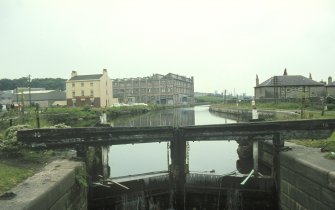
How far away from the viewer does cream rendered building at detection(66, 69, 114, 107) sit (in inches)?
3610

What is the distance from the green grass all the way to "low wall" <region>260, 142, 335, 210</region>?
9596 millimetres

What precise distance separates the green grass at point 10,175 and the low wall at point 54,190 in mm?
288

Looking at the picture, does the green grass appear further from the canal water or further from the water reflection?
the water reflection

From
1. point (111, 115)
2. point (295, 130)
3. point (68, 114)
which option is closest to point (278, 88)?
point (111, 115)

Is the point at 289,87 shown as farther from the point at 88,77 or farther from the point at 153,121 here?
the point at 88,77

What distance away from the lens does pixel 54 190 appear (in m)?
10.1

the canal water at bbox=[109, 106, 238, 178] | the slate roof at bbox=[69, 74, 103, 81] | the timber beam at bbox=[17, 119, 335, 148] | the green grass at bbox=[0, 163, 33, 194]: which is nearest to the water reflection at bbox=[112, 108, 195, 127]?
the canal water at bbox=[109, 106, 238, 178]

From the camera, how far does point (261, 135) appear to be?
17.1 m

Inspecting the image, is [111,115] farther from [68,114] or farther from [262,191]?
[262,191]

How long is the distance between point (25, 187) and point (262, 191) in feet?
35.6

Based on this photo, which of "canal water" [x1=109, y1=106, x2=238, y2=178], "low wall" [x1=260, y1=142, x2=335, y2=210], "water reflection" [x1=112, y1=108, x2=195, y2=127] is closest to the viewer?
"low wall" [x1=260, y1=142, x2=335, y2=210]

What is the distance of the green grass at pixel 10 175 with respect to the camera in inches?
410

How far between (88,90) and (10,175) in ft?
269

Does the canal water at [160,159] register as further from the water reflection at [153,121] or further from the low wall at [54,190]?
the low wall at [54,190]
